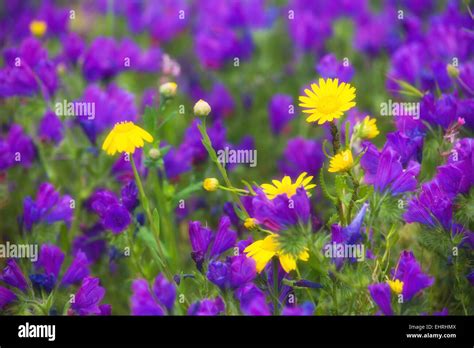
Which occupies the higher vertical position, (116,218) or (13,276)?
(116,218)

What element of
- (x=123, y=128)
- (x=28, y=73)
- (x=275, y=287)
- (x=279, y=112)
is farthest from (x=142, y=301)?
(x=279, y=112)

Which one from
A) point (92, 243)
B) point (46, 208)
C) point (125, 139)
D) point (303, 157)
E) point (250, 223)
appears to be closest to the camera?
point (250, 223)

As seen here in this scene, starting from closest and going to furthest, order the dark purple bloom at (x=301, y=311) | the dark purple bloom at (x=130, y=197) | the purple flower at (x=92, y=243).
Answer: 1. the dark purple bloom at (x=301, y=311)
2. the dark purple bloom at (x=130, y=197)
3. the purple flower at (x=92, y=243)

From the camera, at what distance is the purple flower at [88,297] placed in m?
1.67

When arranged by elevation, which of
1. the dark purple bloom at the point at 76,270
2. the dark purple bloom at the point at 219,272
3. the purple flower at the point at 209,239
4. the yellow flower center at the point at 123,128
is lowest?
the dark purple bloom at the point at 219,272

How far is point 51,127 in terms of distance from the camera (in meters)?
2.33

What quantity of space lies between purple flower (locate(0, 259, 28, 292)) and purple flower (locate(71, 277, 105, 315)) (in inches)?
4.5

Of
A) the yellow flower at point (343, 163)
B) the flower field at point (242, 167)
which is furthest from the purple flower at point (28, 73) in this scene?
the yellow flower at point (343, 163)

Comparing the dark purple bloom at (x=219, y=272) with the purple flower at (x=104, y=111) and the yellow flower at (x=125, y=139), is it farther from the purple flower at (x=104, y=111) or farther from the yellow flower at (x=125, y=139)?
the purple flower at (x=104, y=111)

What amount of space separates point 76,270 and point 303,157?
82cm

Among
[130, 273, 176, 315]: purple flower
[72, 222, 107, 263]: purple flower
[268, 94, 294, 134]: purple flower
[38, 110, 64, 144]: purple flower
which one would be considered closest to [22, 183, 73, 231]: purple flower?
[72, 222, 107, 263]: purple flower

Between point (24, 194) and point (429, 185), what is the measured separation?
1283mm

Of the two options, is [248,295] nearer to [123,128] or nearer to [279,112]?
[123,128]

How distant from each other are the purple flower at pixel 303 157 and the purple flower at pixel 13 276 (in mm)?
910
